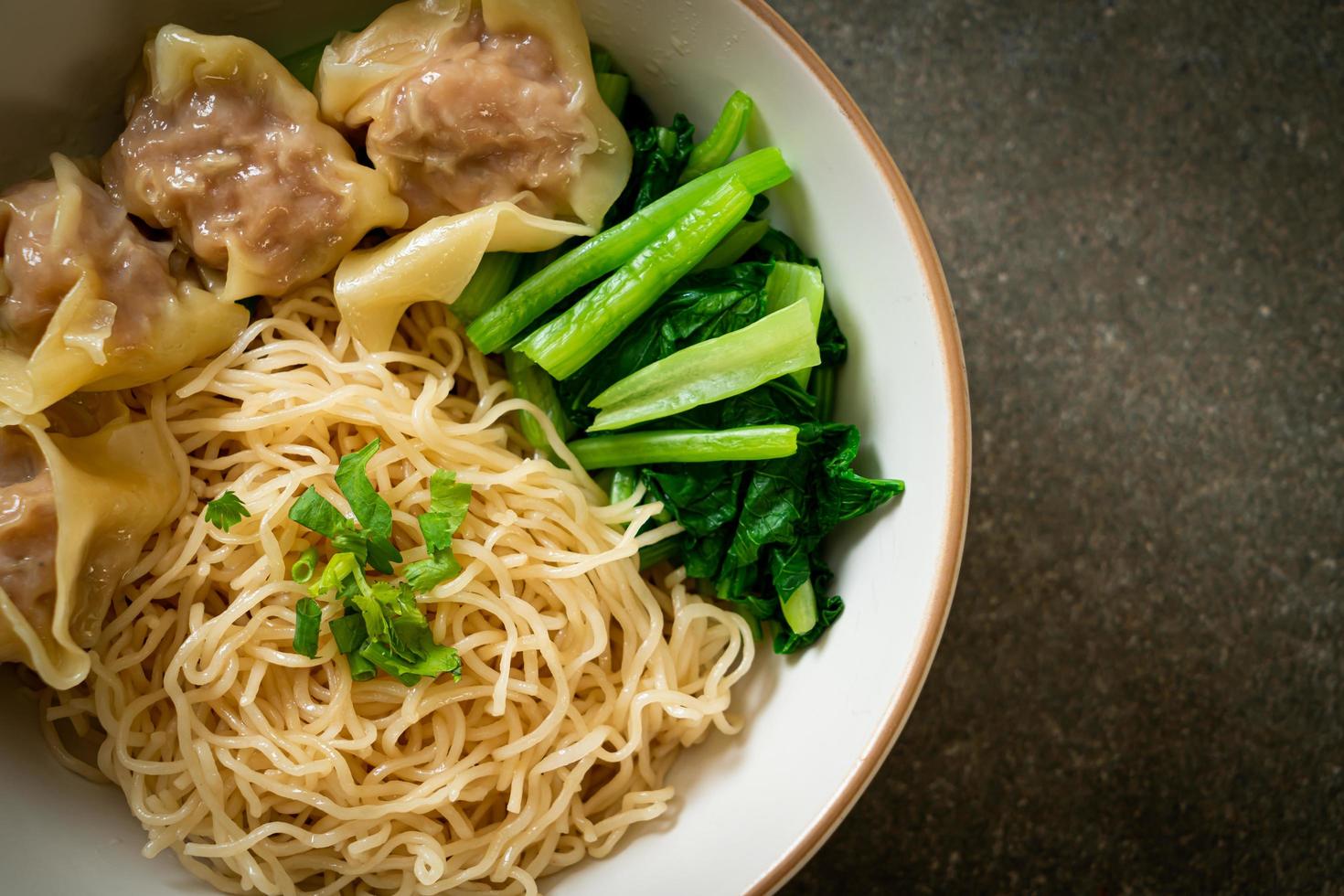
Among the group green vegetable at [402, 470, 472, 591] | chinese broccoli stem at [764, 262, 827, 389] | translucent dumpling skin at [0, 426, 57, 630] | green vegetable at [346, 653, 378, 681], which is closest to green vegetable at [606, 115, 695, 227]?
chinese broccoli stem at [764, 262, 827, 389]

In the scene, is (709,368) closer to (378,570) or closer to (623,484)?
(623,484)

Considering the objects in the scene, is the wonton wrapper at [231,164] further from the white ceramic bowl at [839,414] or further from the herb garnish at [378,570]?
the herb garnish at [378,570]

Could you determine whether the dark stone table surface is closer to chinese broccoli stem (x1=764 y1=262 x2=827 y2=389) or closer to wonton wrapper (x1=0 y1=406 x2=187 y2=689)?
chinese broccoli stem (x1=764 y1=262 x2=827 y2=389)

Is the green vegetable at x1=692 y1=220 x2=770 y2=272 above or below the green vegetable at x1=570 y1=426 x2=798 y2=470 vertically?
above

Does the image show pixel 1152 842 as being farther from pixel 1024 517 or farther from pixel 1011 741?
pixel 1024 517

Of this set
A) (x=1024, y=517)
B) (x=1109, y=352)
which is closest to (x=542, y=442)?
(x=1024, y=517)


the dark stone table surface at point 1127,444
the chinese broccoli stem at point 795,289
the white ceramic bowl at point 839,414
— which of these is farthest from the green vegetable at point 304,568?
the dark stone table surface at point 1127,444
